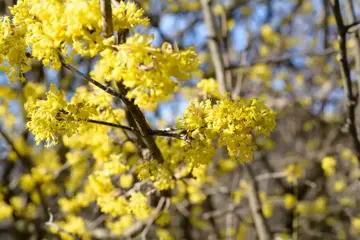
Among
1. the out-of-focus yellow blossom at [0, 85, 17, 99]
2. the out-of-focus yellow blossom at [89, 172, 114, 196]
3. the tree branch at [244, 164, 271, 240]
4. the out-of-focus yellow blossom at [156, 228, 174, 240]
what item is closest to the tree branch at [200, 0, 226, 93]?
the tree branch at [244, 164, 271, 240]

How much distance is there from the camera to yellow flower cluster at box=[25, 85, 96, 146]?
5.25ft

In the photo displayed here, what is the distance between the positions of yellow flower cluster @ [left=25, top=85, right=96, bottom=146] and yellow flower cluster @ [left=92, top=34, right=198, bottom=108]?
33cm

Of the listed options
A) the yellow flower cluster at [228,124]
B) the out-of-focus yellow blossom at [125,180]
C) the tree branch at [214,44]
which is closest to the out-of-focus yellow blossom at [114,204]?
the out-of-focus yellow blossom at [125,180]

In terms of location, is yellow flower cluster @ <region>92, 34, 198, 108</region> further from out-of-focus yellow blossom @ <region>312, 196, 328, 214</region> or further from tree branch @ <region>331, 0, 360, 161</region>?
out-of-focus yellow blossom @ <region>312, 196, 328, 214</region>

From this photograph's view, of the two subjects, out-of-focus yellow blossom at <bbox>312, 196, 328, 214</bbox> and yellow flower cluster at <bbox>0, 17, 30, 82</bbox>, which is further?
out-of-focus yellow blossom at <bbox>312, 196, 328, 214</bbox>

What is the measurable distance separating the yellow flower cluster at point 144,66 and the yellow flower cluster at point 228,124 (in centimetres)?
28

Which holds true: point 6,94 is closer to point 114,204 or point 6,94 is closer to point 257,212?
point 114,204

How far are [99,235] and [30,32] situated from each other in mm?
2929

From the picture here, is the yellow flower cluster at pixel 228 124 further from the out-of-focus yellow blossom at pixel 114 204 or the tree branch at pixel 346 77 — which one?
the tree branch at pixel 346 77

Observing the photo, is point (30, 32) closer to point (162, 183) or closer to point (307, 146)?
point (162, 183)

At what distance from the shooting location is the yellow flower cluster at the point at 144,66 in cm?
130

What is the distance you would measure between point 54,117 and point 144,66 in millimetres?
513

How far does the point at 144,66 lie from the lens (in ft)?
4.31

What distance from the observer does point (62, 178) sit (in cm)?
493
